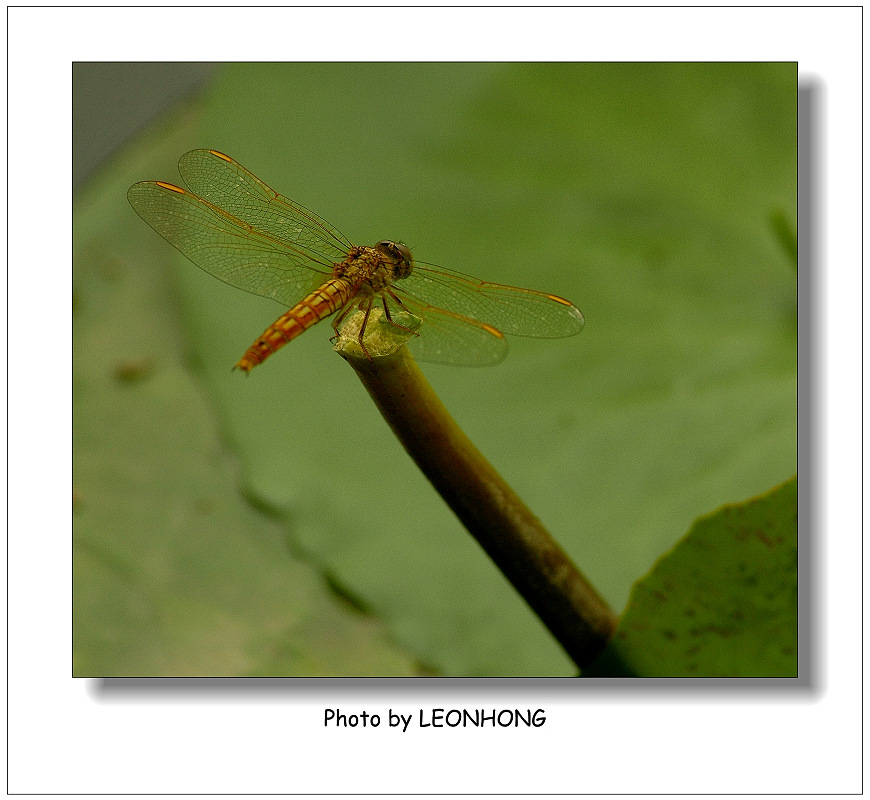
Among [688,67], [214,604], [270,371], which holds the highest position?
[688,67]

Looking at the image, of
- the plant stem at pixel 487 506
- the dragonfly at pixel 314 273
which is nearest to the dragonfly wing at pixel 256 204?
the dragonfly at pixel 314 273

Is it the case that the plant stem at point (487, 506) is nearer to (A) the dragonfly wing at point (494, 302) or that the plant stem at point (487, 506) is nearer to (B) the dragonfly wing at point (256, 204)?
(A) the dragonfly wing at point (494, 302)

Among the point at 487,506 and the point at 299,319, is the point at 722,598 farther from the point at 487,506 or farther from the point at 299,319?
the point at 299,319

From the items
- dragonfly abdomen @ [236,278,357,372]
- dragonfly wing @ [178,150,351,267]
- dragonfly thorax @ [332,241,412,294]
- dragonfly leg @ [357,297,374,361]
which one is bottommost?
dragonfly leg @ [357,297,374,361]

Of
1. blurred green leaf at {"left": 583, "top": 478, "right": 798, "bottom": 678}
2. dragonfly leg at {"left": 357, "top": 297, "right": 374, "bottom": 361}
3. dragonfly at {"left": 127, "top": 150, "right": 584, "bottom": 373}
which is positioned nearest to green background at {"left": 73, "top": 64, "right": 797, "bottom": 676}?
blurred green leaf at {"left": 583, "top": 478, "right": 798, "bottom": 678}

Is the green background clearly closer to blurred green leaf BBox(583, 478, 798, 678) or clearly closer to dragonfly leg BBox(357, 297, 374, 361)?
blurred green leaf BBox(583, 478, 798, 678)
